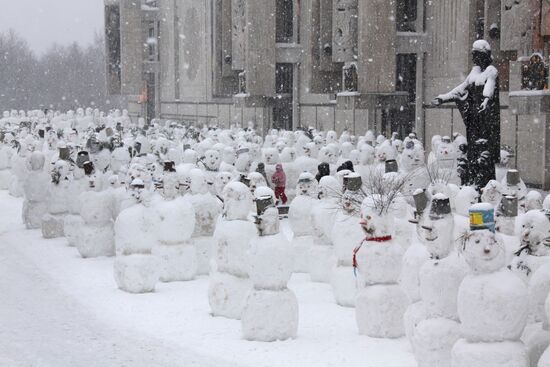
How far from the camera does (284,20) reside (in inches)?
1272

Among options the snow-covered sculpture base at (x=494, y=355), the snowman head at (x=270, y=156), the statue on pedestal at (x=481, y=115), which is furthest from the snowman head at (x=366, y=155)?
the snow-covered sculpture base at (x=494, y=355)

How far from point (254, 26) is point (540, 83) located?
15386mm

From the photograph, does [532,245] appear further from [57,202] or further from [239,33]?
[239,33]

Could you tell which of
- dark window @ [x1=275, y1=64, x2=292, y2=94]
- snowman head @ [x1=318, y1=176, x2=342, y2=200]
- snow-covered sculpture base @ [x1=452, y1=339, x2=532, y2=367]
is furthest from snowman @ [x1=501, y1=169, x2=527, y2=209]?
dark window @ [x1=275, y1=64, x2=292, y2=94]

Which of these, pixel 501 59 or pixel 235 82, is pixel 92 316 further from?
pixel 235 82

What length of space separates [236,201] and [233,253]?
0.54 meters

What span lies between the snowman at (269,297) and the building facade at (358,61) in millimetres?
7177

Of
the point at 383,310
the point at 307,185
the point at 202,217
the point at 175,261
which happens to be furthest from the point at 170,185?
the point at 383,310

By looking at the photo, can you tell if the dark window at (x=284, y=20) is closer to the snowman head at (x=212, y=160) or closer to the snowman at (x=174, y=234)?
the snowman head at (x=212, y=160)

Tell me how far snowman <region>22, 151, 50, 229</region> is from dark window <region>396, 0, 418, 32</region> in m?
11.9

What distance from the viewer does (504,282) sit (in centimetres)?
639

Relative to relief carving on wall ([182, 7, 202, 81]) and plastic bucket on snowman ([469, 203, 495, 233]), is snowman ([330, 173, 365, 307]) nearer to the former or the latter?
plastic bucket on snowman ([469, 203, 495, 233])

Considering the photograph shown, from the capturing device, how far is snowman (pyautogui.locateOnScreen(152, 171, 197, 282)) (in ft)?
36.9

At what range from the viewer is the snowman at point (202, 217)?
11.9 metres
